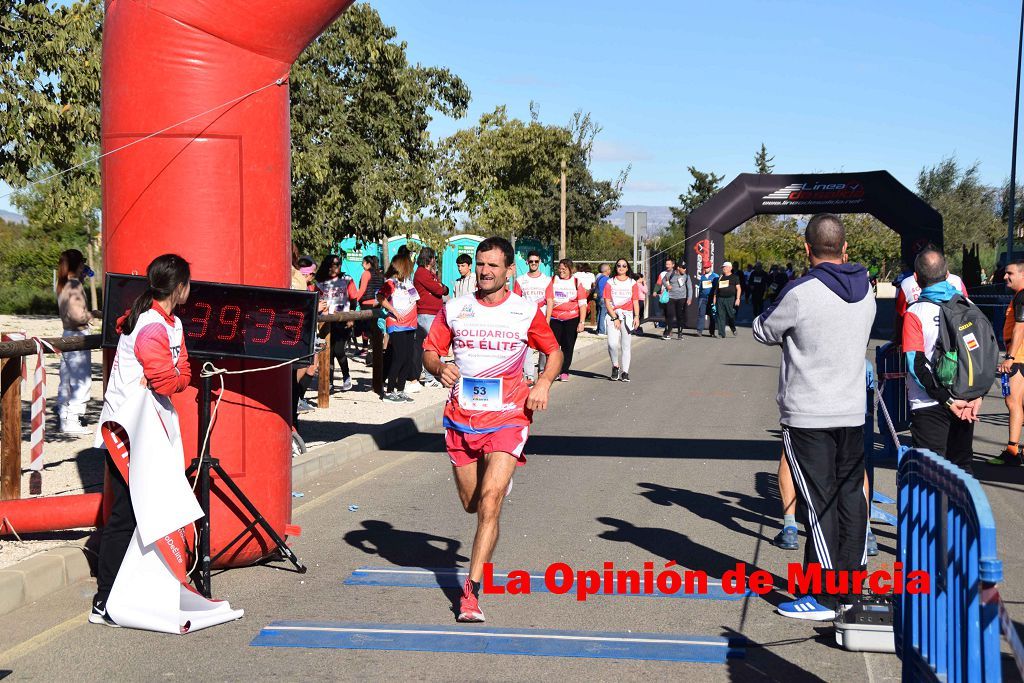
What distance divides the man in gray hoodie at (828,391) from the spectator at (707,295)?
23.5 m

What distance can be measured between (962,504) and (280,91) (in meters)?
4.92

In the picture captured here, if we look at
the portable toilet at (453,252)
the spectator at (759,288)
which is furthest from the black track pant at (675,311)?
the spectator at (759,288)

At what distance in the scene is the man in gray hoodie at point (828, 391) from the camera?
5.64 m

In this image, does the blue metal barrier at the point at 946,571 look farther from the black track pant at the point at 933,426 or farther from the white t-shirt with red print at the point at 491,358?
the black track pant at the point at 933,426

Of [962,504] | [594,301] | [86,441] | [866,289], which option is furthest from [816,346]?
[594,301]

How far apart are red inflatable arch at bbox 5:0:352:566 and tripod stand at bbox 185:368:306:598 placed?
0.13 m

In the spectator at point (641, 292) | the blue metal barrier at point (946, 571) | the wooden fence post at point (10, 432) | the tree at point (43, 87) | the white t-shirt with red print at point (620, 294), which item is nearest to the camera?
the blue metal barrier at point (946, 571)

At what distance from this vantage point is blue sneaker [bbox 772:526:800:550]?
7289 millimetres

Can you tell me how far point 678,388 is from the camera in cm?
1744

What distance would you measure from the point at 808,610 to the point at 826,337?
1.36 metres

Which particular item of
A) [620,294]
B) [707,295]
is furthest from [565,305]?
[707,295]

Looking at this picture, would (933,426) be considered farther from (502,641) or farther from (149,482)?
(149,482)

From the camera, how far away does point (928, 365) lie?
703cm

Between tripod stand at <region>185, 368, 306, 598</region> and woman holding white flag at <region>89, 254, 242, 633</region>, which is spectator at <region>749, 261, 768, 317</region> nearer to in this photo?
tripod stand at <region>185, 368, 306, 598</region>
